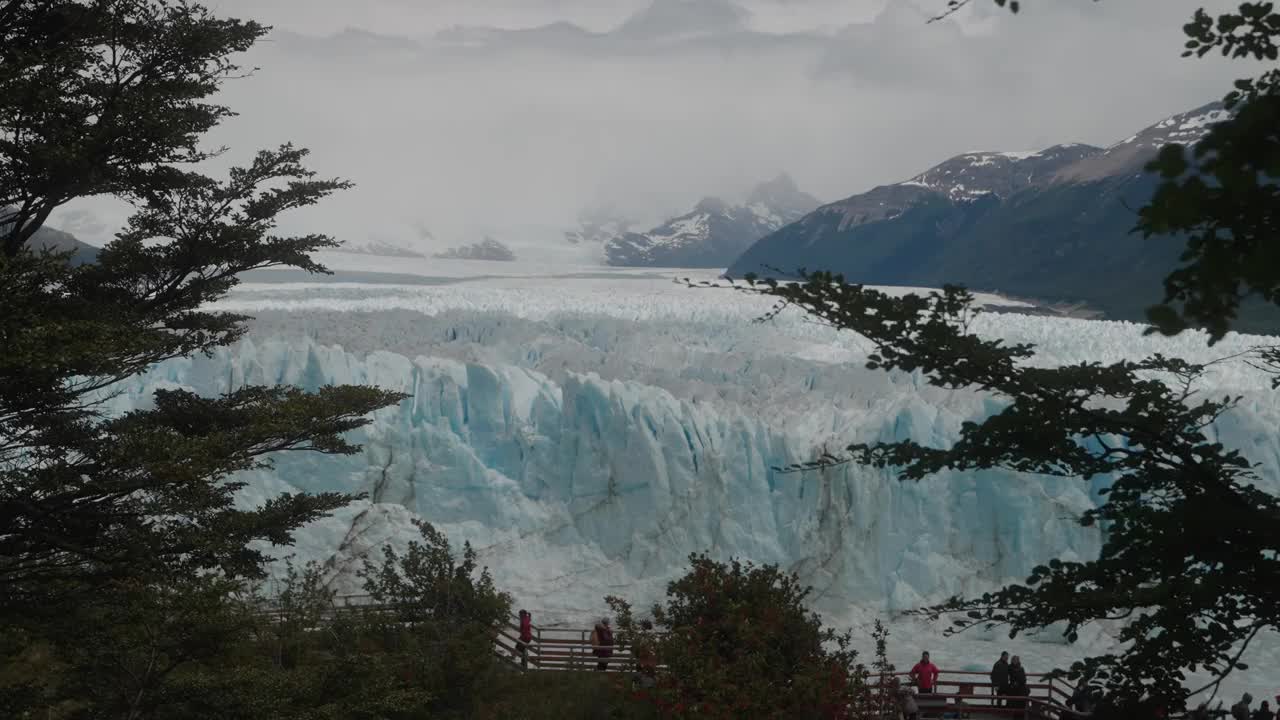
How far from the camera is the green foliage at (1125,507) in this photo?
423 centimetres

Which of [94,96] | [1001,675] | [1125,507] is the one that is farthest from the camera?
[1001,675]

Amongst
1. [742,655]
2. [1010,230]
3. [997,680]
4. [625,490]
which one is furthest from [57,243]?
[1010,230]

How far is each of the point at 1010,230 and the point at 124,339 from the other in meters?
69.2

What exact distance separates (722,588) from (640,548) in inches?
431

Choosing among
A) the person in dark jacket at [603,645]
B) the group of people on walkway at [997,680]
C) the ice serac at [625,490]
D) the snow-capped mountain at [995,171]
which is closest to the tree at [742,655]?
the group of people on walkway at [997,680]

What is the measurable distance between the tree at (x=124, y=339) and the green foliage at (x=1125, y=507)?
406 cm

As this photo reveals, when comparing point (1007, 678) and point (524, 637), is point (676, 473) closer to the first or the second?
point (524, 637)

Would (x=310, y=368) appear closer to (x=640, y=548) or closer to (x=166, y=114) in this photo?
(x=640, y=548)

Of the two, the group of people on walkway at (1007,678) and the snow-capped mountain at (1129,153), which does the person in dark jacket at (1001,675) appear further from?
the snow-capped mountain at (1129,153)

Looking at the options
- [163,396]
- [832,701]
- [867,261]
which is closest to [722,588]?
[832,701]

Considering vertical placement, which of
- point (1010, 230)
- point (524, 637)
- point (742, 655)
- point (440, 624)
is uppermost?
point (1010, 230)

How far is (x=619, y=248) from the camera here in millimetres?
130625

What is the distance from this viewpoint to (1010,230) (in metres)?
67.5

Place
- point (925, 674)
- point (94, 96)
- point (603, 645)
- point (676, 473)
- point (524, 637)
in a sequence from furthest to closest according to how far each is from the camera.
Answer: point (676, 473)
point (524, 637)
point (603, 645)
point (925, 674)
point (94, 96)
